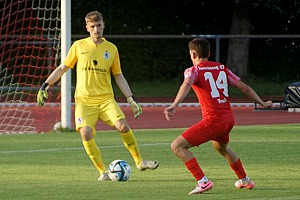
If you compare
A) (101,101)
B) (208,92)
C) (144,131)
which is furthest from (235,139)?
(208,92)

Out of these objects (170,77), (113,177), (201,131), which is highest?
(201,131)

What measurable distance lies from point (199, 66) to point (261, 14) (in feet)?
79.9

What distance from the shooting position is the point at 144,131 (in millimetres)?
19984

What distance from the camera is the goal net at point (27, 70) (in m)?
22.3

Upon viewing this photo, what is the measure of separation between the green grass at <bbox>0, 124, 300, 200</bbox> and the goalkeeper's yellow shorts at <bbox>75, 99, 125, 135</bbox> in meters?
0.67

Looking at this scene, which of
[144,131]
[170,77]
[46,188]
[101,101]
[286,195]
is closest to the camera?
[286,195]

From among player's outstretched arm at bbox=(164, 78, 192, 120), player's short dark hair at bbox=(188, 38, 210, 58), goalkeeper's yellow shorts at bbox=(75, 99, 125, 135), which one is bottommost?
goalkeeper's yellow shorts at bbox=(75, 99, 125, 135)

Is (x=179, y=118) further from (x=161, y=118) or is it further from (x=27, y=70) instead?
(x=27, y=70)

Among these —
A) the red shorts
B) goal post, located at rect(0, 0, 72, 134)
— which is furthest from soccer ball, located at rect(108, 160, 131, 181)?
goal post, located at rect(0, 0, 72, 134)

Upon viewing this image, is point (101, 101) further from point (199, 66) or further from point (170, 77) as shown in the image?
point (170, 77)

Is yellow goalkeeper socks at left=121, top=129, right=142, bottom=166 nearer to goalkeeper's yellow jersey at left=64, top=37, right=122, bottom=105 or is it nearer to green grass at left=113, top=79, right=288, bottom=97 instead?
goalkeeper's yellow jersey at left=64, top=37, right=122, bottom=105

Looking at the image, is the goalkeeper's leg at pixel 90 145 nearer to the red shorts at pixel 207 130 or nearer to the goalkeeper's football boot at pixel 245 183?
the red shorts at pixel 207 130

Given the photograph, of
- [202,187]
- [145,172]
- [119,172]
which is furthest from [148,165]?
[202,187]

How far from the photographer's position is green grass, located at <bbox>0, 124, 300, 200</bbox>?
36.1ft
